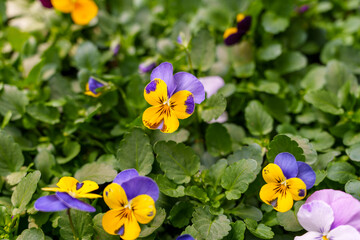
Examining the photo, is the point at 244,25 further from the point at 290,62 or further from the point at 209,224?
the point at 209,224

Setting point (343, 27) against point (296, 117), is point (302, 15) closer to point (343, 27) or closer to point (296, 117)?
point (343, 27)

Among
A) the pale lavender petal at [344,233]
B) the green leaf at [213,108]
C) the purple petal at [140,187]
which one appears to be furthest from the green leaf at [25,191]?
the pale lavender petal at [344,233]

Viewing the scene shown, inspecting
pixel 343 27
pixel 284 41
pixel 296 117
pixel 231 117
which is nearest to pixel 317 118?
pixel 296 117

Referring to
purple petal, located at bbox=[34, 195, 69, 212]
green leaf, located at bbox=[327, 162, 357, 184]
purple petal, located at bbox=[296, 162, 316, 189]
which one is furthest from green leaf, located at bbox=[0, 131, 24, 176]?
green leaf, located at bbox=[327, 162, 357, 184]

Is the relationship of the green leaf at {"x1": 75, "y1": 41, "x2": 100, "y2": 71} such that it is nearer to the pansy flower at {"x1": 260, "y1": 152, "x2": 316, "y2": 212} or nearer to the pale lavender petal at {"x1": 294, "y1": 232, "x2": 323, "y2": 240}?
the pansy flower at {"x1": 260, "y1": 152, "x2": 316, "y2": 212}

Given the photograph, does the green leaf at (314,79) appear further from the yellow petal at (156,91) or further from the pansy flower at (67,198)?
the pansy flower at (67,198)

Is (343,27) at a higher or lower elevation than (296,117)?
higher
